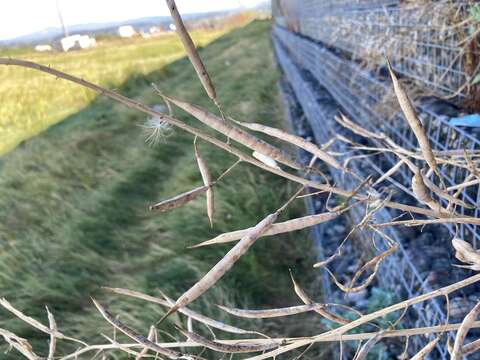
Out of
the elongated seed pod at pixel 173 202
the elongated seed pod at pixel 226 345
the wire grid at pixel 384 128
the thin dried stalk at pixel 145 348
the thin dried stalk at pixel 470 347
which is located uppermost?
the elongated seed pod at pixel 173 202

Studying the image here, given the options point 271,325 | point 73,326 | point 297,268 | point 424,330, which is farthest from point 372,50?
point 424,330

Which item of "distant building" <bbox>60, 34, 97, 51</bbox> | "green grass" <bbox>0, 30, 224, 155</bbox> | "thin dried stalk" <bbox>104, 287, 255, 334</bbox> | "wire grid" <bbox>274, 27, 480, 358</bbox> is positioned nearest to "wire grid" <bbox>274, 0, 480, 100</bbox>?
"wire grid" <bbox>274, 27, 480, 358</bbox>

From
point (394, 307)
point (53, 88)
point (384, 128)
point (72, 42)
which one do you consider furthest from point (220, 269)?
point (53, 88)

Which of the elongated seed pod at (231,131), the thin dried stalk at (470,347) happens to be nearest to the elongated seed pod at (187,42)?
the elongated seed pod at (231,131)

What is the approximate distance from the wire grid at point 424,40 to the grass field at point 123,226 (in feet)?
3.15

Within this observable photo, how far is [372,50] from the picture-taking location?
2363 mm

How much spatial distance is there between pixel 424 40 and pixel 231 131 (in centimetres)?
147

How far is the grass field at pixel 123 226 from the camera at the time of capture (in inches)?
97.2

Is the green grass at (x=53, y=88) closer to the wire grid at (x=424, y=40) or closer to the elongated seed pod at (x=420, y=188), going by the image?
the wire grid at (x=424, y=40)

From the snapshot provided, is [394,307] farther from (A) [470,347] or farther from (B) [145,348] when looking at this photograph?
(B) [145,348]

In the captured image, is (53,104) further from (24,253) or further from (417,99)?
(417,99)

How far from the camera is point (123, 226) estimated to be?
3.64m

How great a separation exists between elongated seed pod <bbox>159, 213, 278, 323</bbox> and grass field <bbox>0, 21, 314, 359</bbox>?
173 mm

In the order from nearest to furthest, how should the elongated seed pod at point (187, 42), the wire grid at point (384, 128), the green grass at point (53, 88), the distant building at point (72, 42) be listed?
the elongated seed pod at point (187, 42), the wire grid at point (384, 128), the distant building at point (72, 42), the green grass at point (53, 88)
